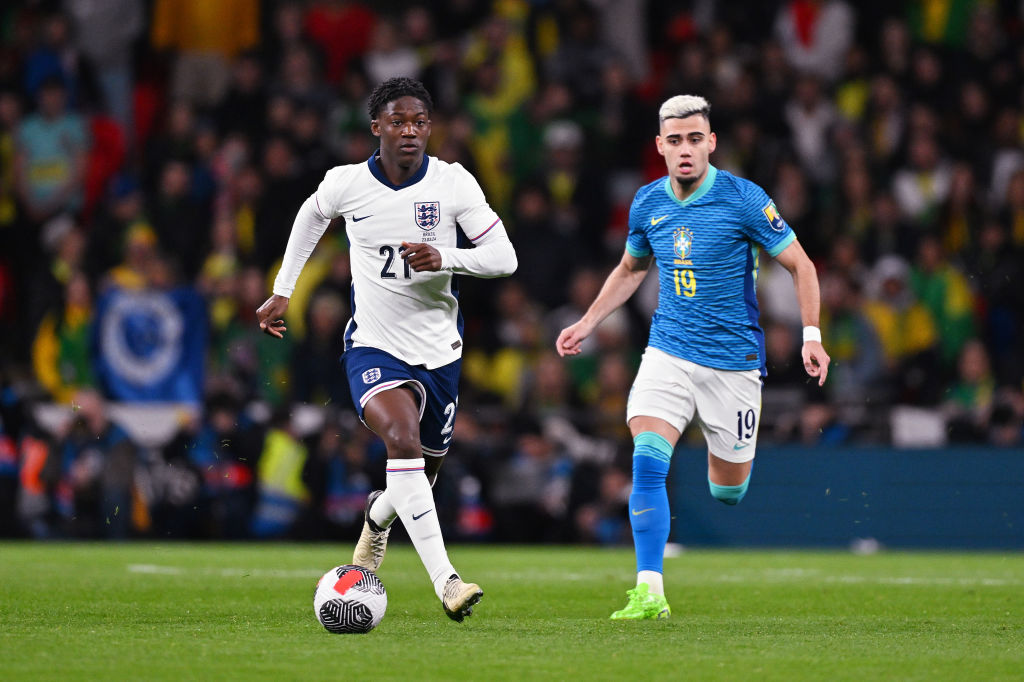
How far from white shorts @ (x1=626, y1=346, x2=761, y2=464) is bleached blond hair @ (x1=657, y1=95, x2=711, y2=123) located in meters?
1.16

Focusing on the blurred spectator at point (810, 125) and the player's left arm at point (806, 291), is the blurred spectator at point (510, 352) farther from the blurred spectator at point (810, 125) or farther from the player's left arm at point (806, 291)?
the player's left arm at point (806, 291)

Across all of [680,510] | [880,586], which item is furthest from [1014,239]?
[880,586]

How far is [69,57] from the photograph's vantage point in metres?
16.0

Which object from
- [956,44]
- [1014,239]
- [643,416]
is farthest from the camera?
[956,44]

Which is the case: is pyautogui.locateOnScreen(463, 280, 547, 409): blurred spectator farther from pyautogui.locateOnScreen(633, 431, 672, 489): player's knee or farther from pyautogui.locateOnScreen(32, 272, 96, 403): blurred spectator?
pyautogui.locateOnScreen(633, 431, 672, 489): player's knee

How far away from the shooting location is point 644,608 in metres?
7.38

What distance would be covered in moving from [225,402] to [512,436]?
251 cm

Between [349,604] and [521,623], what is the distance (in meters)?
0.96

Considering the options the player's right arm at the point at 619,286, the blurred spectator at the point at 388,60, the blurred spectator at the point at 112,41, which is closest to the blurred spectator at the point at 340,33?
the blurred spectator at the point at 388,60

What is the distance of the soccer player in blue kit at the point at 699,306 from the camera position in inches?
308

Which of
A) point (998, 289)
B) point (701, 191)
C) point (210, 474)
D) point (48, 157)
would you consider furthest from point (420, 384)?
point (48, 157)

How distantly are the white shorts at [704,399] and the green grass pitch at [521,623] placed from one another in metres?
Answer: 0.86

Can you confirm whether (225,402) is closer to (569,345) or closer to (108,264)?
(108,264)

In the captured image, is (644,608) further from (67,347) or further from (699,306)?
(67,347)
